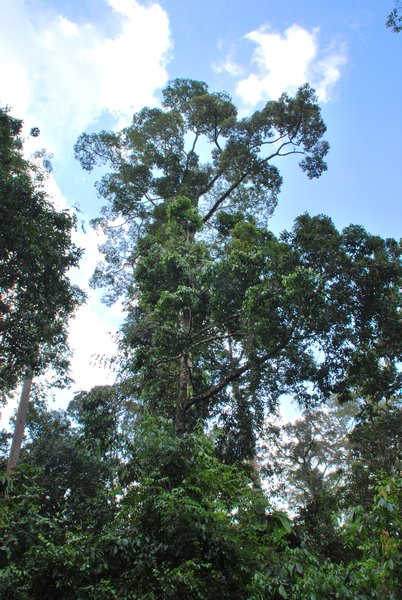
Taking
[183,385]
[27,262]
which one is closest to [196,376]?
[183,385]

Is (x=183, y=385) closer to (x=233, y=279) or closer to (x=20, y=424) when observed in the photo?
(x=233, y=279)

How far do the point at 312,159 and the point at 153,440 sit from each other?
12269 mm

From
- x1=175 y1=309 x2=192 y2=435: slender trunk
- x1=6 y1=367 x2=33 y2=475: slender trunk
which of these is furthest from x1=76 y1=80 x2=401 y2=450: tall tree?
x1=6 y1=367 x2=33 y2=475: slender trunk

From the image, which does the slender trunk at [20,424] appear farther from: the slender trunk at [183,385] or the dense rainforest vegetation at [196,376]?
the slender trunk at [183,385]

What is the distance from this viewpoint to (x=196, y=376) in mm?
11008

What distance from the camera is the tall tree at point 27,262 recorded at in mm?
8195

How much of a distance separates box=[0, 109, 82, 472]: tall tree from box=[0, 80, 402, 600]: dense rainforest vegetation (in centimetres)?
4

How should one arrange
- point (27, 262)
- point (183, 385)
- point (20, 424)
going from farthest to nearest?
point (20, 424)
point (183, 385)
point (27, 262)

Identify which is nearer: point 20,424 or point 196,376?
point 196,376

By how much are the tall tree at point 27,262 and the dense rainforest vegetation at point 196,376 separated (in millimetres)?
→ 45

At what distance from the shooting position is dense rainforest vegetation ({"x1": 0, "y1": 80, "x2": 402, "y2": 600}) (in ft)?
12.3

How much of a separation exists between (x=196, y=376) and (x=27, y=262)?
16.6 feet

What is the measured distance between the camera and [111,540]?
403 cm

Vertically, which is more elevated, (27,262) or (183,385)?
(27,262)
